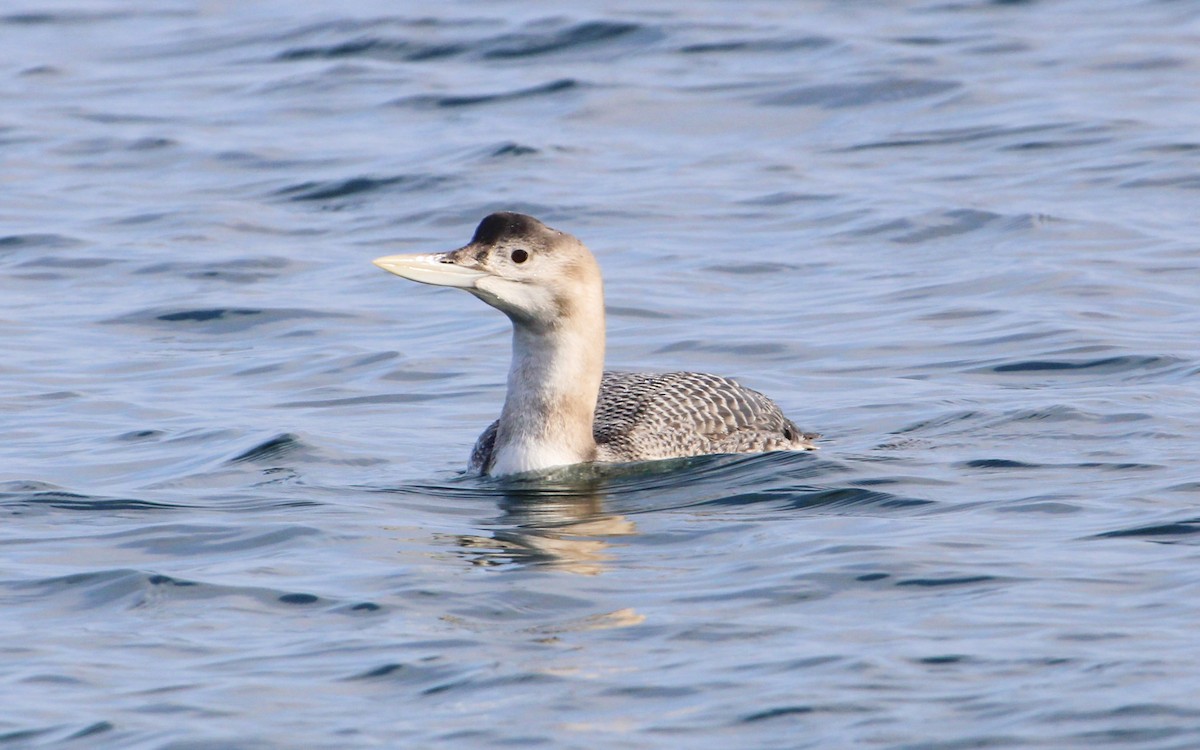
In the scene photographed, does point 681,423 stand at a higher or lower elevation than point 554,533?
higher

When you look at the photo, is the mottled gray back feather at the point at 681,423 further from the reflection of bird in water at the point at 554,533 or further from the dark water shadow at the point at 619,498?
the reflection of bird in water at the point at 554,533

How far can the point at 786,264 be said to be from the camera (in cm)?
1315

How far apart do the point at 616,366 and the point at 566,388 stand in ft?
8.98

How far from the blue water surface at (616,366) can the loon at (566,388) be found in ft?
0.52

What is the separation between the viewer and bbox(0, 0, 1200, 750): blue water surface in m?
6.01

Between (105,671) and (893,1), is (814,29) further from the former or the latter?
(105,671)

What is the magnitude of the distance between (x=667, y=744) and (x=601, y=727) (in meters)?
0.22

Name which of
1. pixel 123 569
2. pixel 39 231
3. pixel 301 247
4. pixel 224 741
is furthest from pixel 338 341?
pixel 224 741

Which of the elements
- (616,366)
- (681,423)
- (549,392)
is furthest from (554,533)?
(616,366)

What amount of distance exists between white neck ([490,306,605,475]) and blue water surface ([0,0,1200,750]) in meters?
0.15

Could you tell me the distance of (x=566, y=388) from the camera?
868 centimetres

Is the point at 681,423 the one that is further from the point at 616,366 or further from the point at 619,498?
the point at 616,366

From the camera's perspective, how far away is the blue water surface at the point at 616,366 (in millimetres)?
6008

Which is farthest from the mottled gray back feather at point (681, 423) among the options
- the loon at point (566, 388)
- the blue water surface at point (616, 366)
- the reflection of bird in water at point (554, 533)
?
the reflection of bird in water at point (554, 533)
